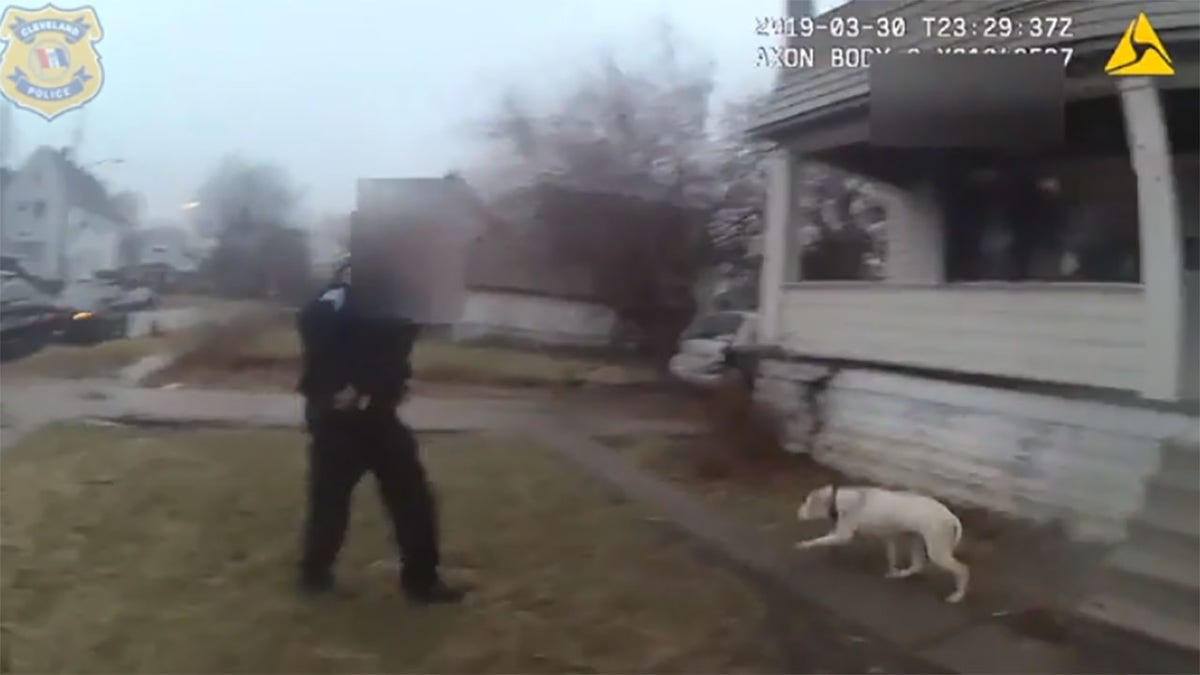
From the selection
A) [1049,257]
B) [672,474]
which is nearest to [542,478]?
[672,474]

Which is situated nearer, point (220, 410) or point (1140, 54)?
point (1140, 54)

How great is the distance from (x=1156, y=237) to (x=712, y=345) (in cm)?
88

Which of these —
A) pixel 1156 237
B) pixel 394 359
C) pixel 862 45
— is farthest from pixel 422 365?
pixel 1156 237

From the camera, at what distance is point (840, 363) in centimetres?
213

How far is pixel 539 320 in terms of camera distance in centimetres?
203

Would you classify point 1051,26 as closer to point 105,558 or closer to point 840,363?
point 840,363

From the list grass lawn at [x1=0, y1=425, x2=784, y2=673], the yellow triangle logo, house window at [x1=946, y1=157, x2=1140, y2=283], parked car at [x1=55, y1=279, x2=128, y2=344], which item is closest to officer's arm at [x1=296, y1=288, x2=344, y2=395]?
grass lawn at [x1=0, y1=425, x2=784, y2=673]

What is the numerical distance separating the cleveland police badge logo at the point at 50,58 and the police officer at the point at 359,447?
0.70 m

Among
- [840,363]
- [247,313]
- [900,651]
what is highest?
[247,313]

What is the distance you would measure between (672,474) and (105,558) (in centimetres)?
119

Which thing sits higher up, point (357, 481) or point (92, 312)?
point (92, 312)

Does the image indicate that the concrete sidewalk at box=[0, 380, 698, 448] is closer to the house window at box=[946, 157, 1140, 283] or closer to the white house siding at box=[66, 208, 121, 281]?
the white house siding at box=[66, 208, 121, 281]

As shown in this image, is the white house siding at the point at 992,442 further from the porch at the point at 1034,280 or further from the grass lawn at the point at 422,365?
the grass lawn at the point at 422,365

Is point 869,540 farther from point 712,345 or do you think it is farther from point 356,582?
point 356,582
